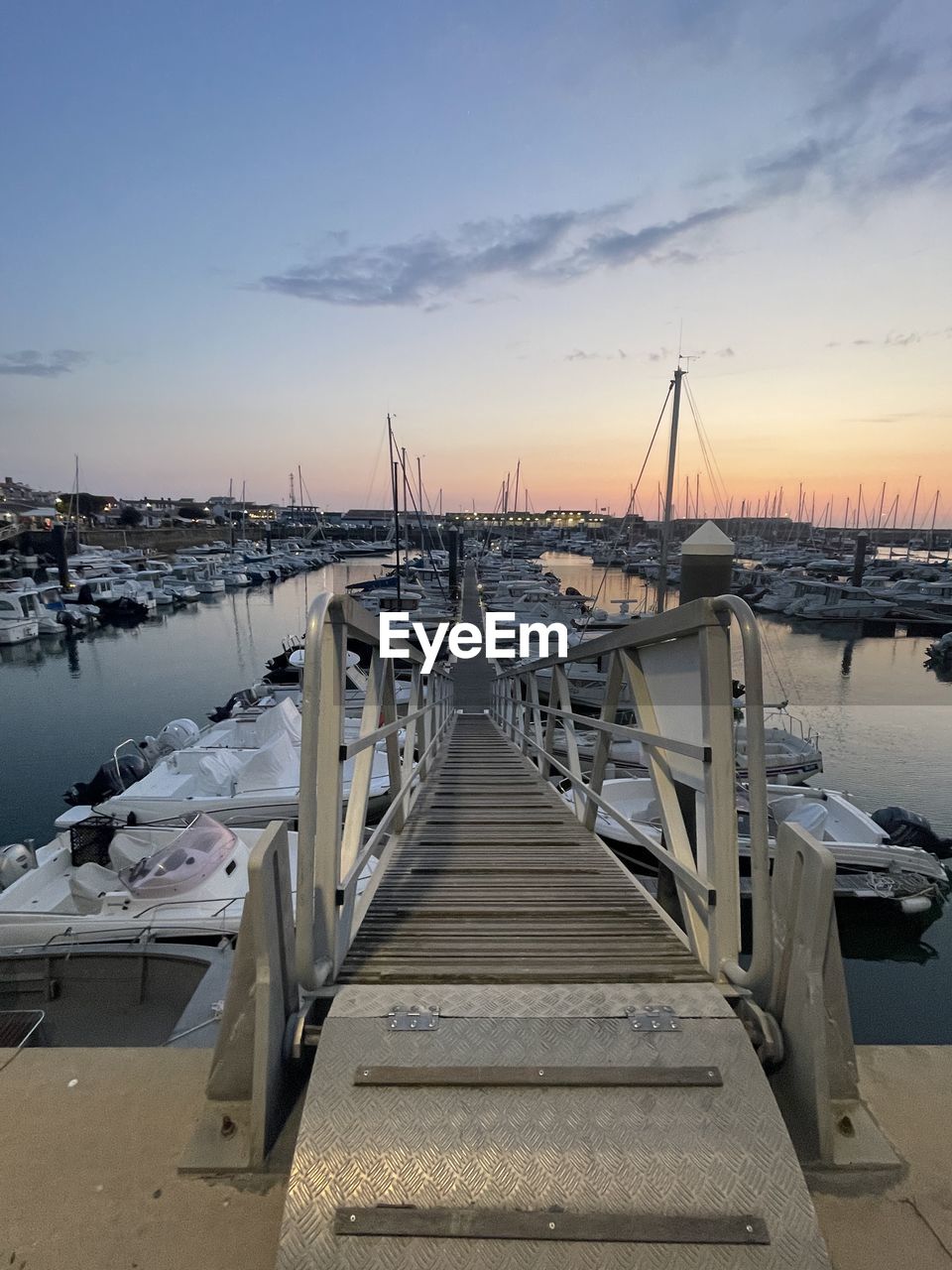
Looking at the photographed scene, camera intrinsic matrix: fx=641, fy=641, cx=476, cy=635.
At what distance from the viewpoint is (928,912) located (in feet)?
36.2

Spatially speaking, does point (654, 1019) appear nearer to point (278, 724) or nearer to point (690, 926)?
point (690, 926)

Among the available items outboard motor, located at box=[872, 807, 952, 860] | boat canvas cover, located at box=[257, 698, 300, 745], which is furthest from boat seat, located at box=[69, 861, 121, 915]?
outboard motor, located at box=[872, 807, 952, 860]

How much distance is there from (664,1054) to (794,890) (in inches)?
21.1

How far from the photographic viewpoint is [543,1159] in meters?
1.38

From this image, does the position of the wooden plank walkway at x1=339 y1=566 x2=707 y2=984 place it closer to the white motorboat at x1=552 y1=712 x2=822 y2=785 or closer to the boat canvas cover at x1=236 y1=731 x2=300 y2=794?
the boat canvas cover at x1=236 y1=731 x2=300 y2=794

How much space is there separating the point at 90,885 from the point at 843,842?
11507 millimetres

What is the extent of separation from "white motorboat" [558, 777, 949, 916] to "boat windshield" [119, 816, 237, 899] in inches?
196

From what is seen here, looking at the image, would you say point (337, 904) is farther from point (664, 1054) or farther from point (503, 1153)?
point (664, 1054)

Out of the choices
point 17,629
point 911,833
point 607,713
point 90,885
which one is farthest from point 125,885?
point 17,629

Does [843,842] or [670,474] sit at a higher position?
[670,474]

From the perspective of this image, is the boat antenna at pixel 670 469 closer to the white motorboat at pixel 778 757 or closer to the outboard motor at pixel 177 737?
the white motorboat at pixel 778 757

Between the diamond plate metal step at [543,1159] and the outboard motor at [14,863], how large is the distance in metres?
10.2

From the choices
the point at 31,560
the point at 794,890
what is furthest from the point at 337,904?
the point at 31,560

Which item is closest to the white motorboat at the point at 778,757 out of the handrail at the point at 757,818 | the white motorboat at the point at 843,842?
the white motorboat at the point at 843,842
